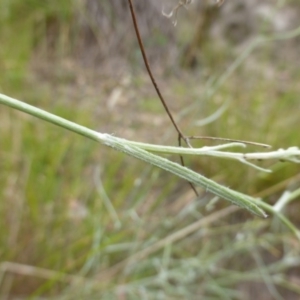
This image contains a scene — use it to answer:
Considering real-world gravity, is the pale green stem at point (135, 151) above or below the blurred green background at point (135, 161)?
below

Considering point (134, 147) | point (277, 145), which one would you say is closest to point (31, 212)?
point (277, 145)

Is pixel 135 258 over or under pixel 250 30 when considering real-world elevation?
under

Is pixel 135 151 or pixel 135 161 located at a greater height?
pixel 135 161

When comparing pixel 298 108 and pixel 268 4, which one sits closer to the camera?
pixel 298 108

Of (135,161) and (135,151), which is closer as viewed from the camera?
(135,151)

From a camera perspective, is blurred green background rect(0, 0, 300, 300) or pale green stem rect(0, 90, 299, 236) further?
blurred green background rect(0, 0, 300, 300)

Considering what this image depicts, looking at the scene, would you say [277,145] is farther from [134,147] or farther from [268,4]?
[134,147]

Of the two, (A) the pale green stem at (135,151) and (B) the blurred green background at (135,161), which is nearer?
(A) the pale green stem at (135,151)

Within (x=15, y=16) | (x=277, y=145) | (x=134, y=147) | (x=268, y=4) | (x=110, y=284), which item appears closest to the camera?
(x=134, y=147)
